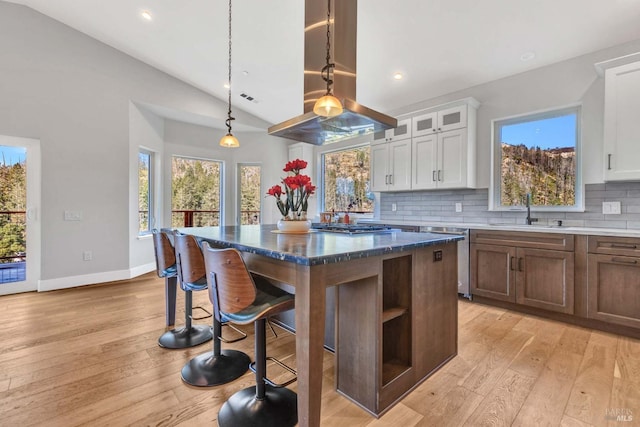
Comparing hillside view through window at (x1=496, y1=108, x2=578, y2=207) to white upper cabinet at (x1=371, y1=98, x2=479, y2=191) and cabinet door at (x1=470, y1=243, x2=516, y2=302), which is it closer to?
white upper cabinet at (x1=371, y1=98, x2=479, y2=191)

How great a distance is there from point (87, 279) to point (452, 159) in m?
5.22

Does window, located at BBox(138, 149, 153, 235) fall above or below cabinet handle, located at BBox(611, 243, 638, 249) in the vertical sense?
above

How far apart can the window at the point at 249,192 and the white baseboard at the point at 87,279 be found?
7.30ft

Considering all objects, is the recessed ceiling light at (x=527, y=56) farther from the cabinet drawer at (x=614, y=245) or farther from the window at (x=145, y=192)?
the window at (x=145, y=192)

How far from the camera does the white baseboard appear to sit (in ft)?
12.9

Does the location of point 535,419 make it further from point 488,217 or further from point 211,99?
point 211,99

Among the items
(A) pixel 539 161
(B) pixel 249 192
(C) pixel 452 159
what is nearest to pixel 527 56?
(A) pixel 539 161

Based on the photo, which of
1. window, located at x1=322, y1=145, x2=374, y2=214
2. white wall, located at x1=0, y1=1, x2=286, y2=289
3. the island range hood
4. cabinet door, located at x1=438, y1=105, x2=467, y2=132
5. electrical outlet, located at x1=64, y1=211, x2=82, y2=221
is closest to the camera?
the island range hood

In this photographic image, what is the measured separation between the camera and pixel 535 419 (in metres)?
1.53

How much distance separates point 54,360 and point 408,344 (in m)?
2.45

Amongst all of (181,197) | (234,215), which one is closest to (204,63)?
(181,197)

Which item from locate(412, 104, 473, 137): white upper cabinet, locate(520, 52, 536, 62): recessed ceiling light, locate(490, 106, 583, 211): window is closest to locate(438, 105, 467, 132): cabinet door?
locate(412, 104, 473, 137): white upper cabinet

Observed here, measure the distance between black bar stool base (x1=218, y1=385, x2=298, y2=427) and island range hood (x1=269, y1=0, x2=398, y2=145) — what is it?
6.39 feet

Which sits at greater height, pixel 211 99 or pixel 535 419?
pixel 211 99
